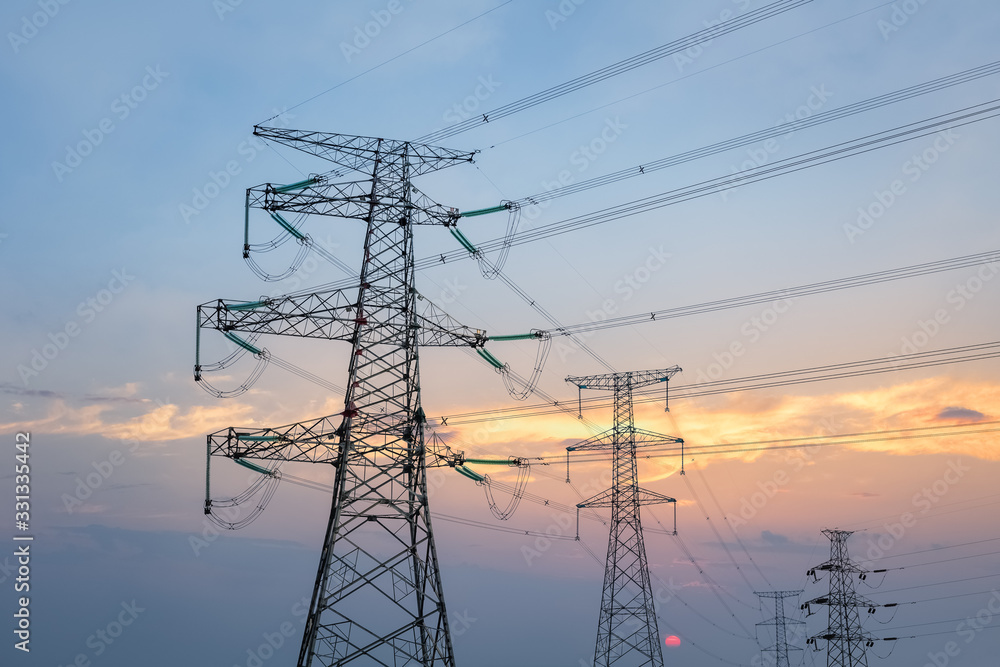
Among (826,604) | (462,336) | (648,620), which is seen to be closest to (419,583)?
(462,336)

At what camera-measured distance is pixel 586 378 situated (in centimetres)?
5650

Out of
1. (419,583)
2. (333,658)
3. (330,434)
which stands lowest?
(333,658)

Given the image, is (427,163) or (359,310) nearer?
(359,310)

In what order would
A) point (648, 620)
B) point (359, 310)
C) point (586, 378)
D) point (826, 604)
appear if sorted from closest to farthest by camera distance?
point (359, 310)
point (648, 620)
point (586, 378)
point (826, 604)

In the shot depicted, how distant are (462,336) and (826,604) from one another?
133 feet

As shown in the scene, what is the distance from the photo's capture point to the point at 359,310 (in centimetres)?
3359

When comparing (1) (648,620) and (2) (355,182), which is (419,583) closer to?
(2) (355,182)

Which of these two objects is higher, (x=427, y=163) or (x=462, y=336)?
(x=427, y=163)

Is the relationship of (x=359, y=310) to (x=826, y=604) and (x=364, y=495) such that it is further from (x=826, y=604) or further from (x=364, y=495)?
(x=826, y=604)

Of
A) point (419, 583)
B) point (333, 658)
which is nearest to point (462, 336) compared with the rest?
point (419, 583)

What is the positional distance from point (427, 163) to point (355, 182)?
3.18m

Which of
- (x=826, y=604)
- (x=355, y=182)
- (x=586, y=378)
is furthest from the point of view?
(x=826, y=604)

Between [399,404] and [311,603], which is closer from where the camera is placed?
[311,603]

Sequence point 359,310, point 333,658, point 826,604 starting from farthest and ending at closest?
point 826,604 → point 359,310 → point 333,658
